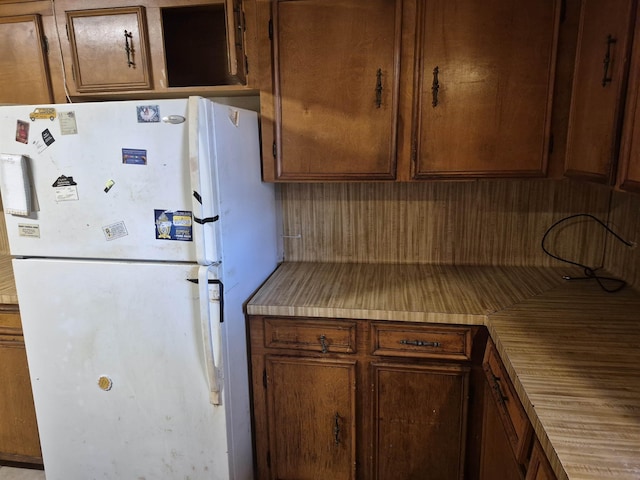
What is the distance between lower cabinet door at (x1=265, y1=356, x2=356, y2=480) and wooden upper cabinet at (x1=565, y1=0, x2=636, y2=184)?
42.1 inches

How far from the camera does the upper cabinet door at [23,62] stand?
1757 millimetres

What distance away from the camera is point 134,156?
1.34m

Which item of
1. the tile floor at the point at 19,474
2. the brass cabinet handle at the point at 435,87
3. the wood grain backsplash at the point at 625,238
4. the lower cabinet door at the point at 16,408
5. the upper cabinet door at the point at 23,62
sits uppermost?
the upper cabinet door at the point at 23,62

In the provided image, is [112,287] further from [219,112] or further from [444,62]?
[444,62]

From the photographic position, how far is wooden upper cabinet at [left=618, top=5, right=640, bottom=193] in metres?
1.14

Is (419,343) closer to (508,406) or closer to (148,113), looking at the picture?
(508,406)

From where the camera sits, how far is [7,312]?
1.79 m

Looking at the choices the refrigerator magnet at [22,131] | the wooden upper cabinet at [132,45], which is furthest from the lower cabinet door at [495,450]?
the refrigerator magnet at [22,131]

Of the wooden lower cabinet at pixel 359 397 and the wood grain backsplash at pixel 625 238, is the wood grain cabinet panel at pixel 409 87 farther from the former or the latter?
the wooden lower cabinet at pixel 359 397

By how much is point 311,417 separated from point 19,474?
1432 mm

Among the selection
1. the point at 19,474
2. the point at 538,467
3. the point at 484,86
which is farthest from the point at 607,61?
the point at 19,474

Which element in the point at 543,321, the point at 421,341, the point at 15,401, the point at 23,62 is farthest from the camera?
the point at 15,401

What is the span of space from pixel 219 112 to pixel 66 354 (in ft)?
3.30

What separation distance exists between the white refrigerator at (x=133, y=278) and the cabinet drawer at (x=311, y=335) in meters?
0.12
